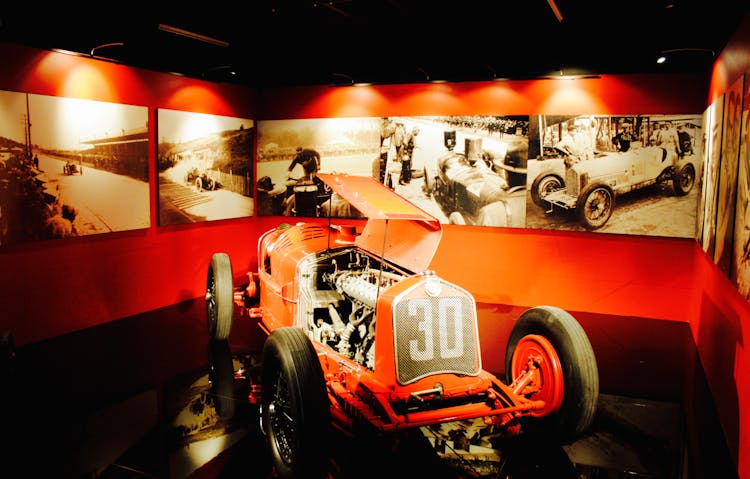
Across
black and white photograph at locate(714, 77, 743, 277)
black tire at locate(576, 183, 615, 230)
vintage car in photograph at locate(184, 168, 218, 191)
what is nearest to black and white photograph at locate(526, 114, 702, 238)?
black tire at locate(576, 183, 615, 230)

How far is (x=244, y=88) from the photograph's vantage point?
9234 mm

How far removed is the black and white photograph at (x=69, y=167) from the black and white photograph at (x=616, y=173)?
17.8 ft

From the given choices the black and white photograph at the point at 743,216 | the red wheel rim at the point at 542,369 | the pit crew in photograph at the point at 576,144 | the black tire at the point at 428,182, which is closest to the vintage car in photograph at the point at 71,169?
the black tire at the point at 428,182

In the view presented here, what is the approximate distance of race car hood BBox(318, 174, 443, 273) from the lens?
4.62 m

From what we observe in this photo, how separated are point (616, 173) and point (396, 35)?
11.5 ft

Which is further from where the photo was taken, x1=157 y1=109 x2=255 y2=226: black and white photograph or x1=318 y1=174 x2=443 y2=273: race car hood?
x1=157 y1=109 x2=255 y2=226: black and white photograph

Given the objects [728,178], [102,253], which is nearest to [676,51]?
[728,178]

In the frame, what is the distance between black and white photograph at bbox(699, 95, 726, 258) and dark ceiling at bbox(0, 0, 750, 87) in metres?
0.75

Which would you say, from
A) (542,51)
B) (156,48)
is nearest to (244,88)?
(156,48)

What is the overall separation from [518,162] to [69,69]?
5.85m

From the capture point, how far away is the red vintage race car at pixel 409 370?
3453 mm

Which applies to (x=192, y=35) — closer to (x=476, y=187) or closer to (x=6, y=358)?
(x=6, y=358)

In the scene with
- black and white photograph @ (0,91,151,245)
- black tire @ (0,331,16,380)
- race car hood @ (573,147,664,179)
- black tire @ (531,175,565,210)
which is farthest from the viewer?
black tire @ (531,175,565,210)

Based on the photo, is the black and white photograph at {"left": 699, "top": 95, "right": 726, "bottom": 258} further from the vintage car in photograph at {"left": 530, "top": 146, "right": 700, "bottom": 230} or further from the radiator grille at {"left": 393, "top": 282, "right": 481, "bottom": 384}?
the radiator grille at {"left": 393, "top": 282, "right": 481, "bottom": 384}
